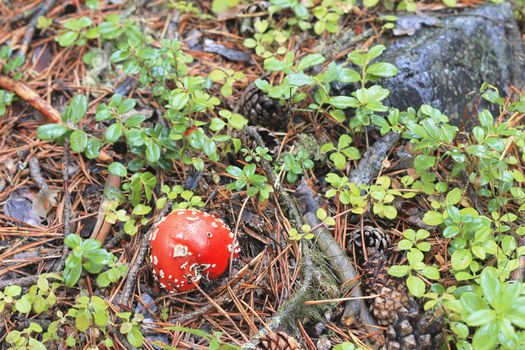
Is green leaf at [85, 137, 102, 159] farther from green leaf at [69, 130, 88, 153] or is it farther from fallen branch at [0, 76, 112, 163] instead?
fallen branch at [0, 76, 112, 163]

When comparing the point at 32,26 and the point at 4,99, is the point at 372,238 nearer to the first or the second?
the point at 4,99

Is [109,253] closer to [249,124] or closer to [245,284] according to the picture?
[245,284]

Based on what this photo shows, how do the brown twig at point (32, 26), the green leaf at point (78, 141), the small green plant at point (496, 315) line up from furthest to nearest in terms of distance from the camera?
the brown twig at point (32, 26) < the green leaf at point (78, 141) < the small green plant at point (496, 315)

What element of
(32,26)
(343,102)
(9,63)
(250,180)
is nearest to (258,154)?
(250,180)

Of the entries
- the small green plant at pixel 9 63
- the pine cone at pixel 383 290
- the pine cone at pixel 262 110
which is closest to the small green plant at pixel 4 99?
the small green plant at pixel 9 63

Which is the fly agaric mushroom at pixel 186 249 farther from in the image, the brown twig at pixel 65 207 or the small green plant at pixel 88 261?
the brown twig at pixel 65 207
